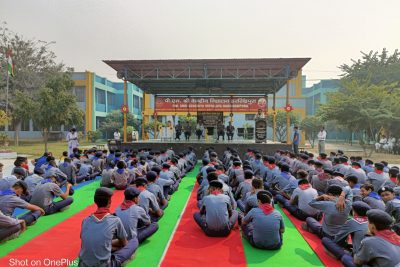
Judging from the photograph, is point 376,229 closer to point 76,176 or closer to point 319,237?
point 319,237

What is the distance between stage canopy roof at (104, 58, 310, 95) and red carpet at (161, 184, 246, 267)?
1085 centimetres

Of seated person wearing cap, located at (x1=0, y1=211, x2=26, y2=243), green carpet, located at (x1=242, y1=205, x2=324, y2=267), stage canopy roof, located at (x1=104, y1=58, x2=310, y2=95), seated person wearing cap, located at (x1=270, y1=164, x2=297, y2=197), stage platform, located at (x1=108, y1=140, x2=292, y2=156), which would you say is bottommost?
green carpet, located at (x1=242, y1=205, x2=324, y2=267)

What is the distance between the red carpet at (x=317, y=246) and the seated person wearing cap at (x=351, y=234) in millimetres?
83

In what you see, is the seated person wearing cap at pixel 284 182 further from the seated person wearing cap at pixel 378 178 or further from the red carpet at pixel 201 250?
the red carpet at pixel 201 250

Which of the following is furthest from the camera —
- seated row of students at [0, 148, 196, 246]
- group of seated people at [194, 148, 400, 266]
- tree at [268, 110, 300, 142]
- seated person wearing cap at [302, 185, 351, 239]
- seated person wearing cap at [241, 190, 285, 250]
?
tree at [268, 110, 300, 142]

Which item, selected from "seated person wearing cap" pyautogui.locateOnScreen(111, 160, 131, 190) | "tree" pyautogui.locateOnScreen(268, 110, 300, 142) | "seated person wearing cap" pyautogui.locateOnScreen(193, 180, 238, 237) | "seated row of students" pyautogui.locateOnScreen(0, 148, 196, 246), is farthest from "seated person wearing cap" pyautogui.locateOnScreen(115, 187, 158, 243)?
"tree" pyautogui.locateOnScreen(268, 110, 300, 142)

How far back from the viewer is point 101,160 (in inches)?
467

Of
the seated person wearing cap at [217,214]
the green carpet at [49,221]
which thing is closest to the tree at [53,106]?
the green carpet at [49,221]

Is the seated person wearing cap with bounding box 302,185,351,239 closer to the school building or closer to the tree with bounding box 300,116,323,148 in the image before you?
the tree with bounding box 300,116,323,148

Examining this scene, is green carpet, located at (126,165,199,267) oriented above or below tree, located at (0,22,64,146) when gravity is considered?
below

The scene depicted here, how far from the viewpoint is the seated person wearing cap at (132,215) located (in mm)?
4332

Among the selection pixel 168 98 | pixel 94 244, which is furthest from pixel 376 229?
pixel 168 98

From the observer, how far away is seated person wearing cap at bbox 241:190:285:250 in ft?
14.8

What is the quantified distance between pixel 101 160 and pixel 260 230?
8.69m
